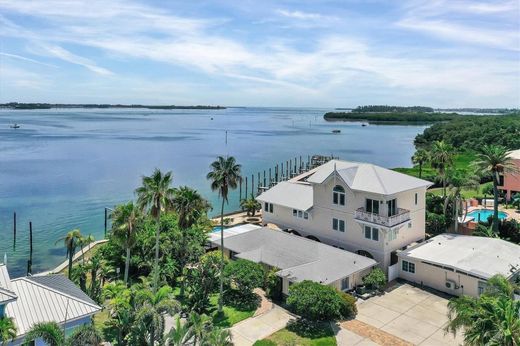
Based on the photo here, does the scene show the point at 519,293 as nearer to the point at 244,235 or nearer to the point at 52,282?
the point at 244,235

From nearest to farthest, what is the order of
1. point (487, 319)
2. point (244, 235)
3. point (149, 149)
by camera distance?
point (487, 319)
point (244, 235)
point (149, 149)

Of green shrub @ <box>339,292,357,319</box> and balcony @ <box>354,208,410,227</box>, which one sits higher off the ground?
balcony @ <box>354,208,410,227</box>

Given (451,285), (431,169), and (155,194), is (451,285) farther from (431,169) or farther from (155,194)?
(431,169)

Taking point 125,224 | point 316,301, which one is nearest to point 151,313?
point 125,224

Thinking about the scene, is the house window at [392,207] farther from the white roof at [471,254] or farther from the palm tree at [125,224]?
the palm tree at [125,224]

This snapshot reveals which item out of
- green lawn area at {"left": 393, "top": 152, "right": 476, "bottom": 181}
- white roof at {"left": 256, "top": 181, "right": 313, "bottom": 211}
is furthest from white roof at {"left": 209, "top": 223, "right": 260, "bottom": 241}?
green lawn area at {"left": 393, "top": 152, "right": 476, "bottom": 181}

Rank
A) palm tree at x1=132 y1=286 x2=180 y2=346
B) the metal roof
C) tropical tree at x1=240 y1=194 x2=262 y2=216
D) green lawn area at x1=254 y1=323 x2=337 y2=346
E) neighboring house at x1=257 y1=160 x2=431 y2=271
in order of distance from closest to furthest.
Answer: palm tree at x1=132 y1=286 x2=180 y2=346, green lawn area at x1=254 y1=323 x2=337 y2=346, the metal roof, neighboring house at x1=257 y1=160 x2=431 y2=271, tropical tree at x1=240 y1=194 x2=262 y2=216

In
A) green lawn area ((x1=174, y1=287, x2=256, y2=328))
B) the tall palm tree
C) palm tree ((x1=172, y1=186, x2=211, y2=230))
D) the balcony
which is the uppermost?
the tall palm tree

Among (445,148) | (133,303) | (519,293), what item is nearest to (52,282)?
(133,303)

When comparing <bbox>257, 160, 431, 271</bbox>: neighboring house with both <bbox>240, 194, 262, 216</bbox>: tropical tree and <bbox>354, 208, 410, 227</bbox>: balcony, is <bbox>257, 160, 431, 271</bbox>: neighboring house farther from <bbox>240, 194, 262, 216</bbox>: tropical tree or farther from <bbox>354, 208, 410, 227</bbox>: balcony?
<bbox>240, 194, 262, 216</bbox>: tropical tree
